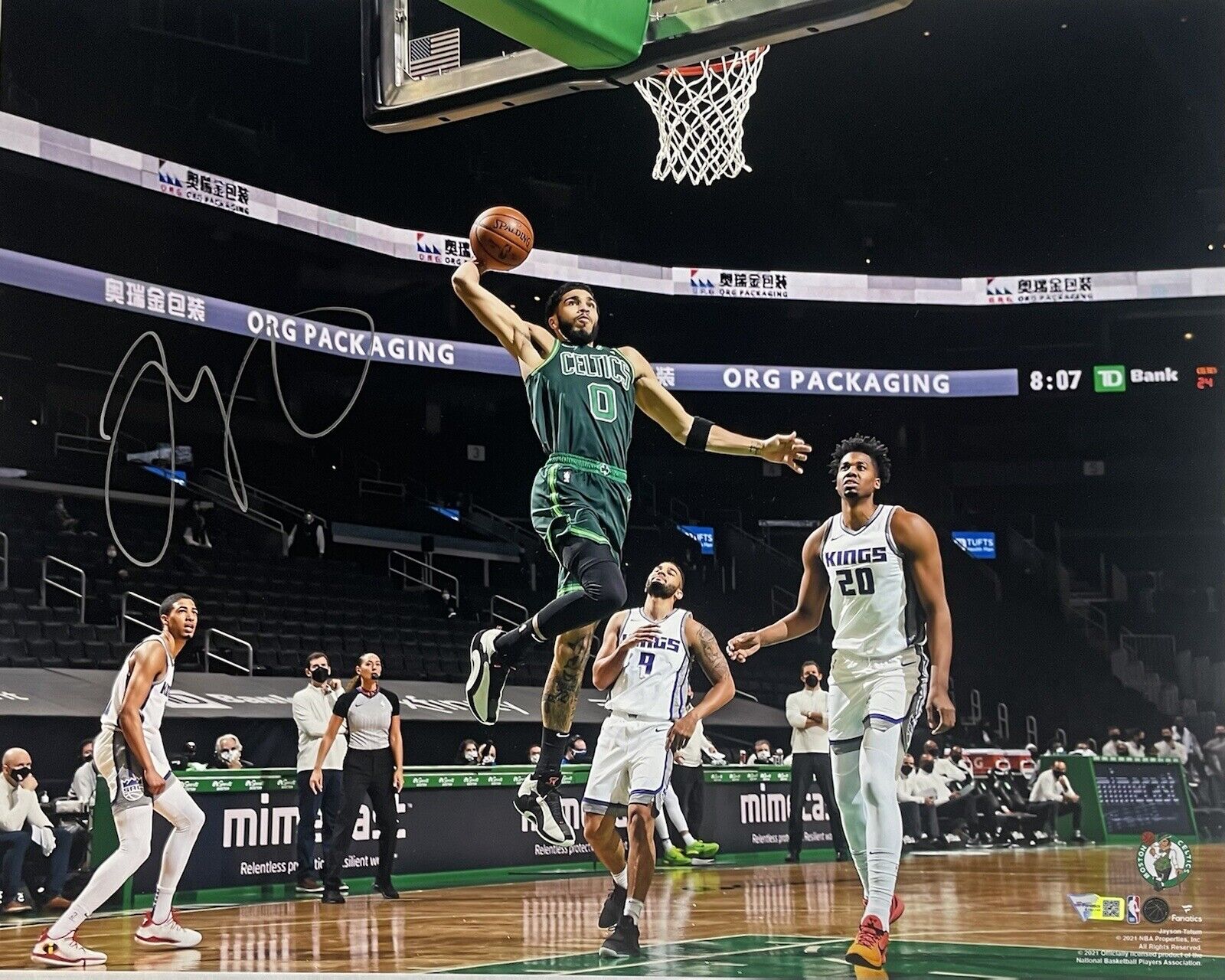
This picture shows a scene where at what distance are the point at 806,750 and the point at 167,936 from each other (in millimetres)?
3944

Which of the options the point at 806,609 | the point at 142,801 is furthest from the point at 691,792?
the point at 142,801

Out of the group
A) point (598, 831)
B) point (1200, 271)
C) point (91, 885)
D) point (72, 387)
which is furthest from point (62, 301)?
point (1200, 271)

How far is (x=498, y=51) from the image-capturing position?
564 cm

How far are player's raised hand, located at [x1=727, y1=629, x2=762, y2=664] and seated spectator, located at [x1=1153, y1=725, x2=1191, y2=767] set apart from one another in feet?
12.2

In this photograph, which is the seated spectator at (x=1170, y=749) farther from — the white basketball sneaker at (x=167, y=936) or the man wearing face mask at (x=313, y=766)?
the white basketball sneaker at (x=167, y=936)

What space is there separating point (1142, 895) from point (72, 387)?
37.0 feet

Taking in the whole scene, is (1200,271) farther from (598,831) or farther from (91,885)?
(91,885)

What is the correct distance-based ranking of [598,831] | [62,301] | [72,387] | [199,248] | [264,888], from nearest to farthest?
[598,831]
[264,888]
[199,248]
[62,301]
[72,387]

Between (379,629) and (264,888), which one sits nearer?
(264,888)

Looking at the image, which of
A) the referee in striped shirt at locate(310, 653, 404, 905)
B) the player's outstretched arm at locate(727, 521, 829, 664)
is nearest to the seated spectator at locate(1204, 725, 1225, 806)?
the player's outstretched arm at locate(727, 521, 829, 664)

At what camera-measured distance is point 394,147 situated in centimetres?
1017

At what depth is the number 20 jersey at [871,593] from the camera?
5.91 meters

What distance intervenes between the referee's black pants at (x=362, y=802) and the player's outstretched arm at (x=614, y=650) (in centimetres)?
191
